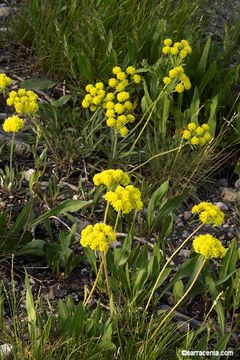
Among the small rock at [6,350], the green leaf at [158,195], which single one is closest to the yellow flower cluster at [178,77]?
the green leaf at [158,195]

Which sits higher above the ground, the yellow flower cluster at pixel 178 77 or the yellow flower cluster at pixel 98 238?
the yellow flower cluster at pixel 178 77

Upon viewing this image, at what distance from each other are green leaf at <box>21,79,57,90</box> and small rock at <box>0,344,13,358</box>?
1.64 metres

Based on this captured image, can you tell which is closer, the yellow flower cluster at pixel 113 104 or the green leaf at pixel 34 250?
the green leaf at pixel 34 250

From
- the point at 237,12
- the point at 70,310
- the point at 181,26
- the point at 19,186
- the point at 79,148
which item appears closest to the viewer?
the point at 70,310

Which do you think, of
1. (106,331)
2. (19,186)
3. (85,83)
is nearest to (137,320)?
(106,331)

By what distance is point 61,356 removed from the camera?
1.89 m

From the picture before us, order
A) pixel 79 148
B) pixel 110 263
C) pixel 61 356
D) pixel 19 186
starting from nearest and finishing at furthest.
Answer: pixel 61 356 < pixel 110 263 < pixel 19 186 < pixel 79 148

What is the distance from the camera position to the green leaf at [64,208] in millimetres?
2479

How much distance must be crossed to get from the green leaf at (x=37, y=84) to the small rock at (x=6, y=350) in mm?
1635

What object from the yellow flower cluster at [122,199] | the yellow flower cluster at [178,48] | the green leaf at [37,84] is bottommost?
the green leaf at [37,84]

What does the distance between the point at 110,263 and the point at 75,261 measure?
0.14m

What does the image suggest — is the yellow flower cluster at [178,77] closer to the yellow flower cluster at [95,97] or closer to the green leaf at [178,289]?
the yellow flower cluster at [95,97]

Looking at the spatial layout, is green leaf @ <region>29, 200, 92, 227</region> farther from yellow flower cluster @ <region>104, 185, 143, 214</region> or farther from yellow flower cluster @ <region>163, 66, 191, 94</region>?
yellow flower cluster @ <region>163, 66, 191, 94</region>

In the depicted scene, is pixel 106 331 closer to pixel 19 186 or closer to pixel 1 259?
pixel 1 259
